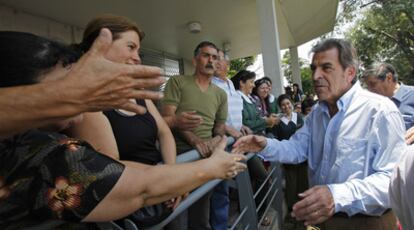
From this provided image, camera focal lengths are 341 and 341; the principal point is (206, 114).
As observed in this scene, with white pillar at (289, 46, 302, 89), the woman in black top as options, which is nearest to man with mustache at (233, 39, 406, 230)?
the woman in black top

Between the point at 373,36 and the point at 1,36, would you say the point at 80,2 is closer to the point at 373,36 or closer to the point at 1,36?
the point at 1,36

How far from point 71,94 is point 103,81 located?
101 millimetres

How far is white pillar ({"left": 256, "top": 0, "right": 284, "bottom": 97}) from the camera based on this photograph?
6.09m

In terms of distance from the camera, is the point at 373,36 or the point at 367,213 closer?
the point at 367,213

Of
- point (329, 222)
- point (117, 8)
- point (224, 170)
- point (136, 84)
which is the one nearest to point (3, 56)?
point (136, 84)

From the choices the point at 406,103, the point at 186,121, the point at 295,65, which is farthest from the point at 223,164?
the point at 295,65

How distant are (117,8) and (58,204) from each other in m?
5.95

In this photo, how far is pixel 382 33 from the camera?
2875 centimetres

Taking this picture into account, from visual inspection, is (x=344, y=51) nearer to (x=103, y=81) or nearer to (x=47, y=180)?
(x=103, y=81)

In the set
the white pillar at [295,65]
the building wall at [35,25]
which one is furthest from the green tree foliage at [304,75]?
the building wall at [35,25]

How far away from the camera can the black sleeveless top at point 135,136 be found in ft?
6.07

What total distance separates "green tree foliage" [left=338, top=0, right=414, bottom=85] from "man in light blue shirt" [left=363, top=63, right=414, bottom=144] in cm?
2121

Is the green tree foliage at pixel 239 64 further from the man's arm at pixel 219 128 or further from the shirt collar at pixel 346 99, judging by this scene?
the shirt collar at pixel 346 99

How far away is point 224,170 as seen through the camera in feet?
5.08
